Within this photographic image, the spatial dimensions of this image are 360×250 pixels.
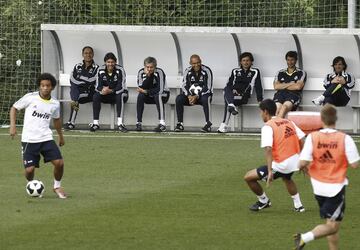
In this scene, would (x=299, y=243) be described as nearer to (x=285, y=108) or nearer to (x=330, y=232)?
(x=330, y=232)

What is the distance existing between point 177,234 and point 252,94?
1199 cm

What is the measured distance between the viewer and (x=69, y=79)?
77.7 feet

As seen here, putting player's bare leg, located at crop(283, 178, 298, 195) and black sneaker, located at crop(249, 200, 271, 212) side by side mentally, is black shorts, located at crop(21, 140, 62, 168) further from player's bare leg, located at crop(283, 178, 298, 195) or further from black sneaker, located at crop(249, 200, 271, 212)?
player's bare leg, located at crop(283, 178, 298, 195)

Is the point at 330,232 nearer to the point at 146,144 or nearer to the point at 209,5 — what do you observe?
the point at 146,144

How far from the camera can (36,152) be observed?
13.8 m

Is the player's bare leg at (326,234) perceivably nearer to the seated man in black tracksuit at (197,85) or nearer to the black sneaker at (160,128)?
the seated man in black tracksuit at (197,85)

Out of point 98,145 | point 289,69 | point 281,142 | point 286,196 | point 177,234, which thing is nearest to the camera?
point 177,234

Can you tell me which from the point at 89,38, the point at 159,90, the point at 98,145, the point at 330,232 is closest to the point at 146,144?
the point at 98,145

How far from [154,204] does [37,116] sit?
183 cm

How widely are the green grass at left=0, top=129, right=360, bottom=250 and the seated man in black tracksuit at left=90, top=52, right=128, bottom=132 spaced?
9.30 ft

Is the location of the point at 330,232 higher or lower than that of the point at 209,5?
lower

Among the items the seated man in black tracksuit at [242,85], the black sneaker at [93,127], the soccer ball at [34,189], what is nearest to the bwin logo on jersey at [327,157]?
the soccer ball at [34,189]

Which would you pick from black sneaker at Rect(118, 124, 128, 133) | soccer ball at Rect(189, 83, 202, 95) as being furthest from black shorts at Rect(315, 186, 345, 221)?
black sneaker at Rect(118, 124, 128, 133)

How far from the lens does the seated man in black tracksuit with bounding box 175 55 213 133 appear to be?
22547mm
